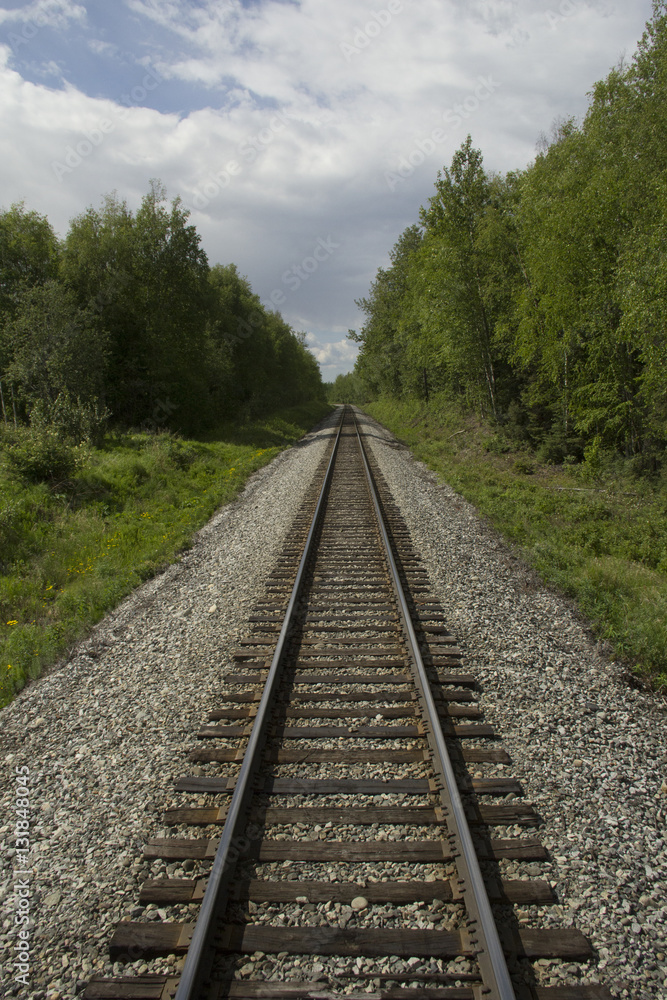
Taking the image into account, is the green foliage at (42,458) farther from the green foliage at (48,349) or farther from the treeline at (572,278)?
the treeline at (572,278)

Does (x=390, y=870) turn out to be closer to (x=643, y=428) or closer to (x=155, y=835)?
(x=155, y=835)

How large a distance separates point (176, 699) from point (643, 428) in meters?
14.3

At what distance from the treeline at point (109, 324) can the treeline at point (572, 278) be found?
1209cm

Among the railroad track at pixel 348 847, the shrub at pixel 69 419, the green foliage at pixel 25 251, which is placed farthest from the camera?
the green foliage at pixel 25 251

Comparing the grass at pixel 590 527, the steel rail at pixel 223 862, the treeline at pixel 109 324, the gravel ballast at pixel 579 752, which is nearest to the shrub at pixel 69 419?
the treeline at pixel 109 324

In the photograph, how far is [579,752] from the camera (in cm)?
398

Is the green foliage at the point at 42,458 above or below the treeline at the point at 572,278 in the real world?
below

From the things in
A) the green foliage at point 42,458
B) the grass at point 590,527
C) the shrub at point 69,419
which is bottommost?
the grass at point 590,527

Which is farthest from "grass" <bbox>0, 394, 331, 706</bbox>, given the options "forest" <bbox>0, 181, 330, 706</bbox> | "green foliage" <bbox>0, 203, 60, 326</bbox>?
"green foliage" <bbox>0, 203, 60, 326</bbox>

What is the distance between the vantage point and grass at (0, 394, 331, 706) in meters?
6.62

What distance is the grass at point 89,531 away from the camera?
6.62 meters

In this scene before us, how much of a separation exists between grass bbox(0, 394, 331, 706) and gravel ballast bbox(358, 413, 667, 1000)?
16.0ft

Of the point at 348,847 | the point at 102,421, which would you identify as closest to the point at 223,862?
the point at 348,847

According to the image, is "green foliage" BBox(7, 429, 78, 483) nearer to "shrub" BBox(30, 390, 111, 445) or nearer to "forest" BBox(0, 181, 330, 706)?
"forest" BBox(0, 181, 330, 706)
